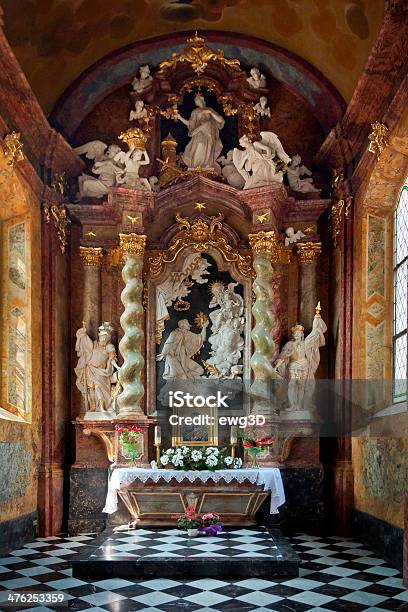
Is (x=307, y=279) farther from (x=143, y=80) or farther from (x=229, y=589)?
(x=229, y=589)

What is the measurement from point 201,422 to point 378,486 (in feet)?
10.7

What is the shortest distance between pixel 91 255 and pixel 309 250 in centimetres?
342

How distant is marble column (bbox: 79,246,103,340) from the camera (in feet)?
44.1

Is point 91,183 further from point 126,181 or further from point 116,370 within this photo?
point 116,370

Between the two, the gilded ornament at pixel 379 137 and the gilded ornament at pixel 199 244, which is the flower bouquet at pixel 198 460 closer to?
the gilded ornament at pixel 199 244

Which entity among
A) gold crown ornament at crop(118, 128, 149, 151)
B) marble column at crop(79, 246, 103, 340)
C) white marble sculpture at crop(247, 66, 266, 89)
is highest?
white marble sculpture at crop(247, 66, 266, 89)

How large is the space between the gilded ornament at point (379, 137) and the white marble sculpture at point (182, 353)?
425cm

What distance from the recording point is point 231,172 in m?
13.7

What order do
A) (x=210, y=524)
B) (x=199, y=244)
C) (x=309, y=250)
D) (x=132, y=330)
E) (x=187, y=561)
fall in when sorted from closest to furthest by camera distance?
1. (x=187, y=561)
2. (x=210, y=524)
3. (x=132, y=330)
4. (x=309, y=250)
5. (x=199, y=244)

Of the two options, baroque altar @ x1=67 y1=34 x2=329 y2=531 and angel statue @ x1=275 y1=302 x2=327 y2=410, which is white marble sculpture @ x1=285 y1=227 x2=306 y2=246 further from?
angel statue @ x1=275 y1=302 x2=327 y2=410

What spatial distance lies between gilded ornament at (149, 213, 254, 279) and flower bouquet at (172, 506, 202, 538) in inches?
168

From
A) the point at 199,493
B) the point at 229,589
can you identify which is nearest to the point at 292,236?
the point at 199,493

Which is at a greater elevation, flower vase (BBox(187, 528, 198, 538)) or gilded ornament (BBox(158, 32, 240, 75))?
gilded ornament (BBox(158, 32, 240, 75))

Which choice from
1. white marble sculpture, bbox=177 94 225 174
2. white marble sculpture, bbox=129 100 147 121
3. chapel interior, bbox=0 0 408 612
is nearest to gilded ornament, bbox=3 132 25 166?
chapel interior, bbox=0 0 408 612
